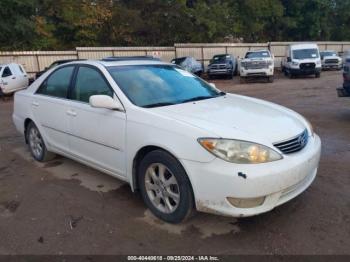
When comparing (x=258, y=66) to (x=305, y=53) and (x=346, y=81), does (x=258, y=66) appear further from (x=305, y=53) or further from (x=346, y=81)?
(x=346, y=81)

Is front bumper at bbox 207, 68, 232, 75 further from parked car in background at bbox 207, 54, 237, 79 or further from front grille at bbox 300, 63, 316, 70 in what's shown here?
front grille at bbox 300, 63, 316, 70

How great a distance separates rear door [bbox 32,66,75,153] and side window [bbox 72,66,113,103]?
21 cm

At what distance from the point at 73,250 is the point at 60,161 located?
2.66 meters

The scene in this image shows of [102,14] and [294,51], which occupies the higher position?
[102,14]

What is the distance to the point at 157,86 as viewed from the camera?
165 inches

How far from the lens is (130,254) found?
3.08 m

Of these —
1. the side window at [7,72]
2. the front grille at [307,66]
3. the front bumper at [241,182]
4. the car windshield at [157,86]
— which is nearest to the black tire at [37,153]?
the car windshield at [157,86]

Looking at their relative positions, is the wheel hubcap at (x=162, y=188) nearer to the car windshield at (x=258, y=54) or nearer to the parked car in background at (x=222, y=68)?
the car windshield at (x=258, y=54)

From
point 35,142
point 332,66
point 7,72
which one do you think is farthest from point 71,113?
point 332,66

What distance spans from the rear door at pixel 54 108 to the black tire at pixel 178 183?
5.37 ft

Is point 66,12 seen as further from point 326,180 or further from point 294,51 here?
point 326,180

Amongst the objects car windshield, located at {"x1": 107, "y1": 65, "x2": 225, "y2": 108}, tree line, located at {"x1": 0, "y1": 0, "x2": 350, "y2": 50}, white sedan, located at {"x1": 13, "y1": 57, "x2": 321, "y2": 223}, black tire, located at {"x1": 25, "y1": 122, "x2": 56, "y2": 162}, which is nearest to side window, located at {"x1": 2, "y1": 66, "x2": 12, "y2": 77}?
tree line, located at {"x1": 0, "y1": 0, "x2": 350, "y2": 50}

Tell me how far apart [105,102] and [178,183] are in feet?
3.93

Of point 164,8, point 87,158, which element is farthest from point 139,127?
point 164,8
